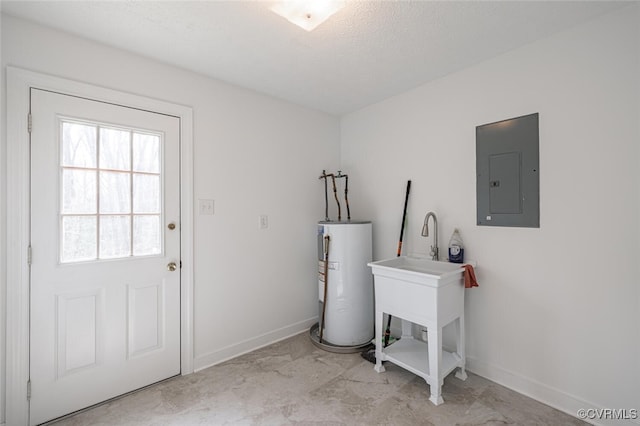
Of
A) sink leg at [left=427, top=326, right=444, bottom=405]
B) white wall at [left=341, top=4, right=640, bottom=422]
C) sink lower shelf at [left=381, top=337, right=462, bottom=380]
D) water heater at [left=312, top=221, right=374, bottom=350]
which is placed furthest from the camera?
water heater at [left=312, top=221, right=374, bottom=350]

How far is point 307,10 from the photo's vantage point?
1.53m

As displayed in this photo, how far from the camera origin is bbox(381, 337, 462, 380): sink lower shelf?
6.57ft

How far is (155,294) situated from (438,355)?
2.08 metres

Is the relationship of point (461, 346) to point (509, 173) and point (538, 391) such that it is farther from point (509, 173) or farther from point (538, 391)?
point (509, 173)

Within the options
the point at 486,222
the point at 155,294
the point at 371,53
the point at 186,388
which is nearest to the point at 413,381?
the point at 486,222

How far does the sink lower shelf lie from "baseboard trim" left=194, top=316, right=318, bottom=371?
1.02 m

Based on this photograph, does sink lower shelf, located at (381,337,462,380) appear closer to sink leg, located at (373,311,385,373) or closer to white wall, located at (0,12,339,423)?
sink leg, located at (373,311,385,373)

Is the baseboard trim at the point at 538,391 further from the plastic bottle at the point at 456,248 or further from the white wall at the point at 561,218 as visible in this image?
the plastic bottle at the point at 456,248

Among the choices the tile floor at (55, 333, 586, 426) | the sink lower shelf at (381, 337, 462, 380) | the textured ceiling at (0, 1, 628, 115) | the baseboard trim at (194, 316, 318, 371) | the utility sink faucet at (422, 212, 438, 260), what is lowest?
the tile floor at (55, 333, 586, 426)

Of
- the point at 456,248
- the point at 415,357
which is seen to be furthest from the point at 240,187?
the point at 415,357

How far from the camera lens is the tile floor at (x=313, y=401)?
1.73 metres

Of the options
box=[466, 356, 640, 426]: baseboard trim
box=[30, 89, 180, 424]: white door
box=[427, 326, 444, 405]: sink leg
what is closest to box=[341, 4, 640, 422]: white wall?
box=[466, 356, 640, 426]: baseboard trim

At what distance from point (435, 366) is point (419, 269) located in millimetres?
785

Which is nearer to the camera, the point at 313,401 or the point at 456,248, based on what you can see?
the point at 313,401
